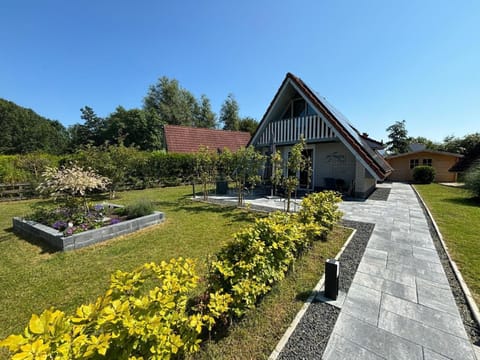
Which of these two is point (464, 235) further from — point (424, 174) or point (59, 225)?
point (424, 174)

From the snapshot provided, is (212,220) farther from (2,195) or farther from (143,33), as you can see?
(2,195)

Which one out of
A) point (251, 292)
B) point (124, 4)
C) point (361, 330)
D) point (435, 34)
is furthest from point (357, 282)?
point (124, 4)

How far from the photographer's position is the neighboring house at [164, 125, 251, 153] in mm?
17906

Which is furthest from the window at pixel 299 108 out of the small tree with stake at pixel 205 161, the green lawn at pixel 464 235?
the green lawn at pixel 464 235

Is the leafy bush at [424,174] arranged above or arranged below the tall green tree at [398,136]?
below

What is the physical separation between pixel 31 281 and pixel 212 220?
13.0 ft

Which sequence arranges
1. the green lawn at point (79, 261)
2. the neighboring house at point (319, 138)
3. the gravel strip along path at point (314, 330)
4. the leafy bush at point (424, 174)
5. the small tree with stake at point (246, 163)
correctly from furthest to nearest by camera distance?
the leafy bush at point (424, 174), the neighboring house at point (319, 138), the small tree with stake at point (246, 163), the green lawn at point (79, 261), the gravel strip along path at point (314, 330)

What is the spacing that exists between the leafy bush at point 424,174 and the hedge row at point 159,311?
Result: 21.9m

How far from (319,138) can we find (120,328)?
1026cm

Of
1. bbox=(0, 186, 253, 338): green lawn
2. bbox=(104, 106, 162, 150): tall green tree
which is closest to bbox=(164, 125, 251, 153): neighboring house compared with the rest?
bbox=(104, 106, 162, 150): tall green tree

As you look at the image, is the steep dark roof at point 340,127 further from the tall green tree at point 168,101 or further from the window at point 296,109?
the tall green tree at point 168,101

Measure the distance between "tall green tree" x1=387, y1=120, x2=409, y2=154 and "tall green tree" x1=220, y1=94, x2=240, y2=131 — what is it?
114 ft

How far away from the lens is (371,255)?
12.1ft

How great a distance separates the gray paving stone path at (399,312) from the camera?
184cm
